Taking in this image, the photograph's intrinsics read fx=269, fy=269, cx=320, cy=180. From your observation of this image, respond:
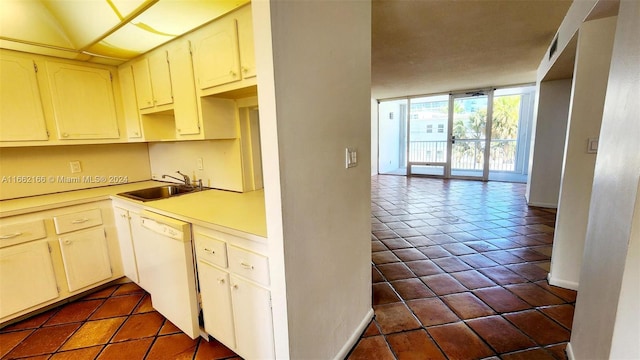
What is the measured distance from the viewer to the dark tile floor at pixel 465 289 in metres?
1.66

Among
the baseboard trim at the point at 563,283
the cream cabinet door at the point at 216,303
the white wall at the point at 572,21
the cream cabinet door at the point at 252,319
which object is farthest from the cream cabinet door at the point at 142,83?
the baseboard trim at the point at 563,283

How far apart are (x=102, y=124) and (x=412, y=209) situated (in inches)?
166

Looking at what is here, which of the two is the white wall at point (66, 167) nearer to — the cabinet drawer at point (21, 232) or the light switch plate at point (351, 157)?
the cabinet drawer at point (21, 232)

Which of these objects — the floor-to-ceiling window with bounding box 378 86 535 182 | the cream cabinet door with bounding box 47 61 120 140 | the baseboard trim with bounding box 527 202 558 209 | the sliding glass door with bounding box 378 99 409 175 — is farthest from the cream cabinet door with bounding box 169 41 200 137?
the sliding glass door with bounding box 378 99 409 175

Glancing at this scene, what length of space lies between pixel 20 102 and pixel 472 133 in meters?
7.83

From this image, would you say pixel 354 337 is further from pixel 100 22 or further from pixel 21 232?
pixel 100 22

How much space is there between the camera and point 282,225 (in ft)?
3.54

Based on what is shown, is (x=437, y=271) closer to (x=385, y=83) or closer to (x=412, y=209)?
(x=412, y=209)

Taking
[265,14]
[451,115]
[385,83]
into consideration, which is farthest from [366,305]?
[451,115]

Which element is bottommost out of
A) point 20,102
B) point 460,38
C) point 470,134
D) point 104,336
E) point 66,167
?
point 104,336

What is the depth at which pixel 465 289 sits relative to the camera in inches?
87.3

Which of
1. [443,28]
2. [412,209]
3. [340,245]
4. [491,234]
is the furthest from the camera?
[412,209]

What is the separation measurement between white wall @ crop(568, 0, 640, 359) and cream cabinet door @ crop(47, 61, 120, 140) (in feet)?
11.8

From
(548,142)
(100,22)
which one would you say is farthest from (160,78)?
(548,142)
